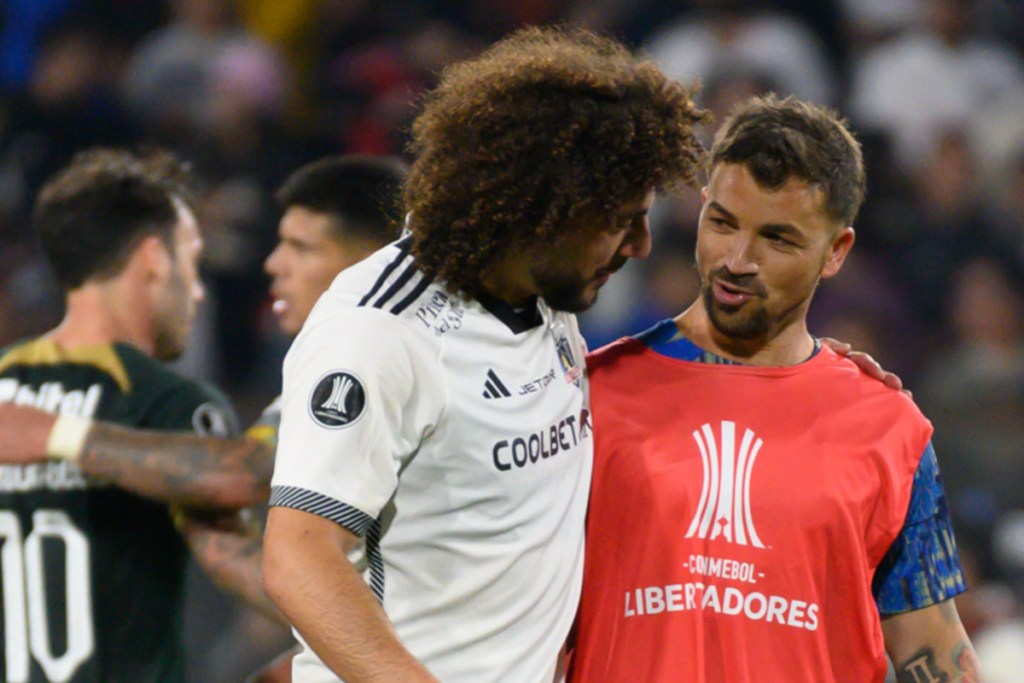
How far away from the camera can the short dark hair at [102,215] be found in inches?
150

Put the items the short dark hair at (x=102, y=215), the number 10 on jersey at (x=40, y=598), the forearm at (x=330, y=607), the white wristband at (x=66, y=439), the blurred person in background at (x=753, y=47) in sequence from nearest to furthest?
the forearm at (x=330, y=607) → the white wristband at (x=66, y=439) → the number 10 on jersey at (x=40, y=598) → the short dark hair at (x=102, y=215) → the blurred person in background at (x=753, y=47)

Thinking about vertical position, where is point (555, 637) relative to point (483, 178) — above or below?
below

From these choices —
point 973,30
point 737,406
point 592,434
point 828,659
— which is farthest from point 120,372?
point 973,30

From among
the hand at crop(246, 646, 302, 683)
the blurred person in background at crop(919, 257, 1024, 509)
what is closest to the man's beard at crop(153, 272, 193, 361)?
the hand at crop(246, 646, 302, 683)

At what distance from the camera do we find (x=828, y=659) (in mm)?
2832

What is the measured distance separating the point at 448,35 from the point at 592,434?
5.96 metres

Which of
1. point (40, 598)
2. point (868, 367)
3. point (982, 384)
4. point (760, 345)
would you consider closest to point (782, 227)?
point (760, 345)

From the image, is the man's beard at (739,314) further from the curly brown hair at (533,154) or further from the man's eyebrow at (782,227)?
the curly brown hair at (533,154)

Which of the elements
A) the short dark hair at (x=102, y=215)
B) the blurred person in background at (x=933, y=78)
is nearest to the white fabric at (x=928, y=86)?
the blurred person in background at (x=933, y=78)

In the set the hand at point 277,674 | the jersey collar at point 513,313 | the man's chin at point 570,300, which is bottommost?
the hand at point 277,674

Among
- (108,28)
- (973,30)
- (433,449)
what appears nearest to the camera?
(433,449)

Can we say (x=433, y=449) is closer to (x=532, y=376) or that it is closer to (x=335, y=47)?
(x=532, y=376)

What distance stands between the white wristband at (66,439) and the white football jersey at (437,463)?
110cm

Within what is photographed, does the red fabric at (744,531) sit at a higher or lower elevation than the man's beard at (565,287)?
lower
